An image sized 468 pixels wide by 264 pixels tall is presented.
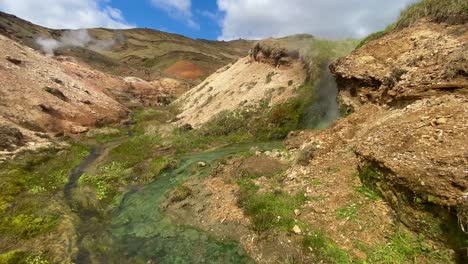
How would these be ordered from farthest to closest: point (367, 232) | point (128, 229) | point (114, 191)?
point (114, 191) < point (128, 229) < point (367, 232)

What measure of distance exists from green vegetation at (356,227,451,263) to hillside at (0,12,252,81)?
7240 centimetres

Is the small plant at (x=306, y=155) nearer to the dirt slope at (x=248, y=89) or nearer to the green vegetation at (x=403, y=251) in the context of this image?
the green vegetation at (x=403, y=251)

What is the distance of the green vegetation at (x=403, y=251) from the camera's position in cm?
1119

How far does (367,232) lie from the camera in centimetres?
1275

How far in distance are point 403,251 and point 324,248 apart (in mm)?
2620

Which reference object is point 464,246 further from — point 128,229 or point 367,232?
point 128,229

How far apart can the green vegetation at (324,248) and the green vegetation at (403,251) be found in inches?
30.2

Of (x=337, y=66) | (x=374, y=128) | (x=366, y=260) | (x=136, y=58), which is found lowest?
(x=366, y=260)

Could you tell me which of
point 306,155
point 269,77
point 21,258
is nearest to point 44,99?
point 269,77

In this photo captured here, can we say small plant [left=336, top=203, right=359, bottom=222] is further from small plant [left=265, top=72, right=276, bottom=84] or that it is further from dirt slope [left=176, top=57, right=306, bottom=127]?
small plant [left=265, top=72, right=276, bottom=84]

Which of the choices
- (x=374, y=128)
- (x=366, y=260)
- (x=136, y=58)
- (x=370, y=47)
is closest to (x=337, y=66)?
(x=370, y=47)

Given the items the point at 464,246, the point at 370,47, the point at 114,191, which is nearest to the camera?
the point at 464,246

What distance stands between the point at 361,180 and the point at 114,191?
47.6ft

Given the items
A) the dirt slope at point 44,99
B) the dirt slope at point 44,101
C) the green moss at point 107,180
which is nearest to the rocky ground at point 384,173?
the green moss at point 107,180
